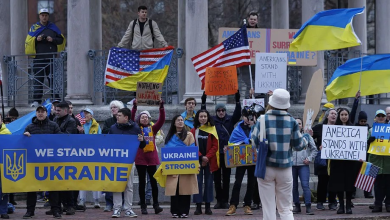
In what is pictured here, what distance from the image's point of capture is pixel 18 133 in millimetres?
17766

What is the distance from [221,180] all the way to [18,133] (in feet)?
14.1

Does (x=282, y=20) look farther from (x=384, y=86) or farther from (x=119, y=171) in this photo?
(x=119, y=171)

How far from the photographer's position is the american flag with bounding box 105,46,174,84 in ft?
69.3

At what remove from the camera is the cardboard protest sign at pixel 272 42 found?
69.4 ft

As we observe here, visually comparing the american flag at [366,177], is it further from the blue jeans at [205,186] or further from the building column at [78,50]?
the building column at [78,50]

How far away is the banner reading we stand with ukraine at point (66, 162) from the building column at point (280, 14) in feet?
31.2

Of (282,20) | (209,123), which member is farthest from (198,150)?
(282,20)

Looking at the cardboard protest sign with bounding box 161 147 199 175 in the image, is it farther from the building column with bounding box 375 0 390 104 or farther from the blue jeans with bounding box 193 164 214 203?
the building column with bounding box 375 0 390 104

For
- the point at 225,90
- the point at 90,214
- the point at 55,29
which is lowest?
the point at 90,214

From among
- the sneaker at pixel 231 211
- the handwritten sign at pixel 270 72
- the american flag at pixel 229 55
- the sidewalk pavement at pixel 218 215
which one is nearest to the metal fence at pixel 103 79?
the american flag at pixel 229 55

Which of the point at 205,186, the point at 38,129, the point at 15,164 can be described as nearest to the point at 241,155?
the point at 205,186

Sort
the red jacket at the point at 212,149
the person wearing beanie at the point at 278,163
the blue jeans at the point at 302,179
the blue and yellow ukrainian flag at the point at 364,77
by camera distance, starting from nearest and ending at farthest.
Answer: the person wearing beanie at the point at 278,163 → the red jacket at the point at 212,149 → the blue jeans at the point at 302,179 → the blue and yellow ukrainian flag at the point at 364,77

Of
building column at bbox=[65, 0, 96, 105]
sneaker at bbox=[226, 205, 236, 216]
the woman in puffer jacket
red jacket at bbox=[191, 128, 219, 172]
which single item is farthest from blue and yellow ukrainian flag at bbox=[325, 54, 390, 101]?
building column at bbox=[65, 0, 96, 105]

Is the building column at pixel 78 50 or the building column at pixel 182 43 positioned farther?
the building column at pixel 182 43
